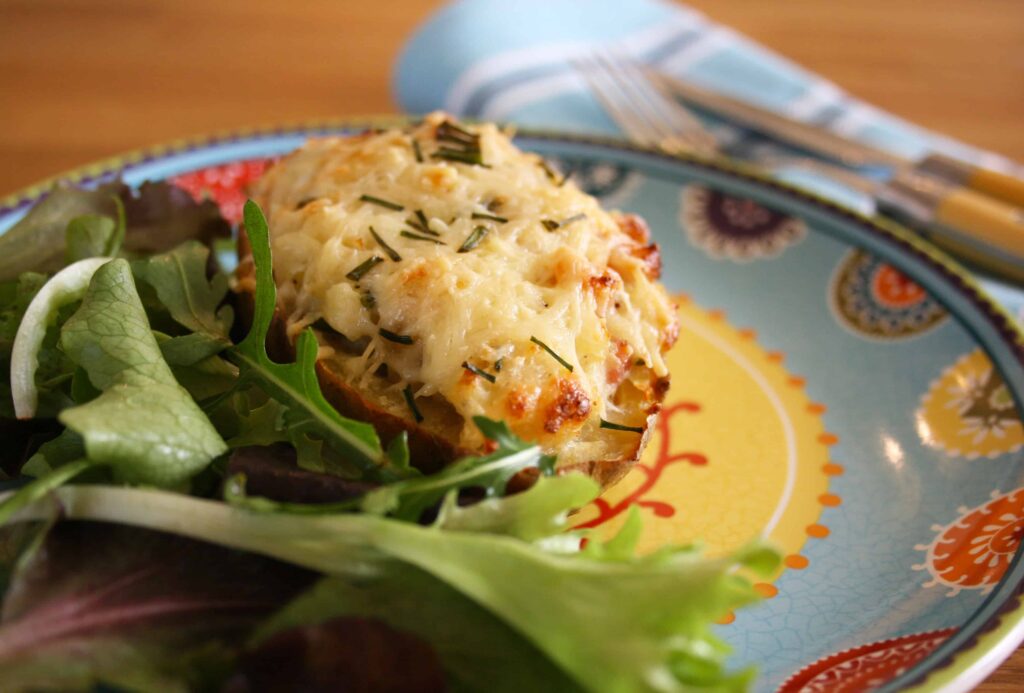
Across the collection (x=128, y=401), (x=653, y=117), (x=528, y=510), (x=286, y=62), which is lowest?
(x=528, y=510)

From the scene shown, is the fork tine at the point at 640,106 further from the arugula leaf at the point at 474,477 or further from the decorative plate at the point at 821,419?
the arugula leaf at the point at 474,477

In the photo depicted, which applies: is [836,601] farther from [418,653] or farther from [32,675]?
[32,675]

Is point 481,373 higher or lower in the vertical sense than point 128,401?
higher

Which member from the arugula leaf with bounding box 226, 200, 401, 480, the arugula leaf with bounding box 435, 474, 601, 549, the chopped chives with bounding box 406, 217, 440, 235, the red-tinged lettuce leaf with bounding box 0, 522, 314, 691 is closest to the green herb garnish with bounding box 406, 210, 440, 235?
the chopped chives with bounding box 406, 217, 440, 235

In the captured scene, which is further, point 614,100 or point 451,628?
point 614,100

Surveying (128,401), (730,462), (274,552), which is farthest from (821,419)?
(128,401)

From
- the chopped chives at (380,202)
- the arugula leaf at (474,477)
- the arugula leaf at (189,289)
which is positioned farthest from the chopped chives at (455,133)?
the arugula leaf at (474,477)

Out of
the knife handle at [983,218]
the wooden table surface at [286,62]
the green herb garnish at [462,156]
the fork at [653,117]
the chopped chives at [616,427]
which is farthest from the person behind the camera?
the wooden table surface at [286,62]

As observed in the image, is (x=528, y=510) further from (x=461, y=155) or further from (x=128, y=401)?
(x=461, y=155)

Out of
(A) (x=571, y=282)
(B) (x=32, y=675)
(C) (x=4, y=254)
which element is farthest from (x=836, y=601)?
(C) (x=4, y=254)
